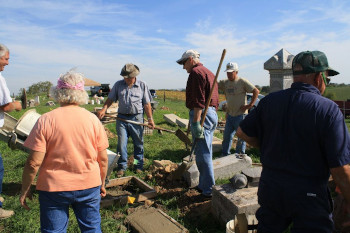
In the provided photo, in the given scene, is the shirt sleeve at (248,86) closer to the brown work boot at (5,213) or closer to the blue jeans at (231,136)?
the blue jeans at (231,136)

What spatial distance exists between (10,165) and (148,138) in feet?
12.5

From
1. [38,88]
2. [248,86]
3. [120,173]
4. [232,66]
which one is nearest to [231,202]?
[120,173]

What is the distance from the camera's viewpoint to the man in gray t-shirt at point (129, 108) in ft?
17.8

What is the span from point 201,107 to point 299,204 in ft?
7.51

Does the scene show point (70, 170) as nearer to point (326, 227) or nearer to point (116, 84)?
point (326, 227)

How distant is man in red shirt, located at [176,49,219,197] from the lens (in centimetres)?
403

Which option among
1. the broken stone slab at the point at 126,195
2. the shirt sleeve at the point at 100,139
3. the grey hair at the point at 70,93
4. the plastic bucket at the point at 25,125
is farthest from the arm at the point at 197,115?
the plastic bucket at the point at 25,125

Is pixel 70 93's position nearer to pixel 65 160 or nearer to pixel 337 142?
pixel 65 160

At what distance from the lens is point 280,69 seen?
18.5ft

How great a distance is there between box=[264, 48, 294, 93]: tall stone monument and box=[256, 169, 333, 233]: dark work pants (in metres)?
4.00

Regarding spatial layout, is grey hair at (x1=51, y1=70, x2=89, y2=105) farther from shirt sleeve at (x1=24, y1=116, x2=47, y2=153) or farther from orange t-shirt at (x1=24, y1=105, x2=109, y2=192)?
shirt sleeve at (x1=24, y1=116, x2=47, y2=153)

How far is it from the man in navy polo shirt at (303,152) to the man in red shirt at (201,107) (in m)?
1.94

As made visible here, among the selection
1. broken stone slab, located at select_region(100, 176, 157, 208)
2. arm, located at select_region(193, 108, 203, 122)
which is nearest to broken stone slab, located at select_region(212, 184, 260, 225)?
arm, located at select_region(193, 108, 203, 122)

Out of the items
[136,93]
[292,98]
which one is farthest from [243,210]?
[136,93]
